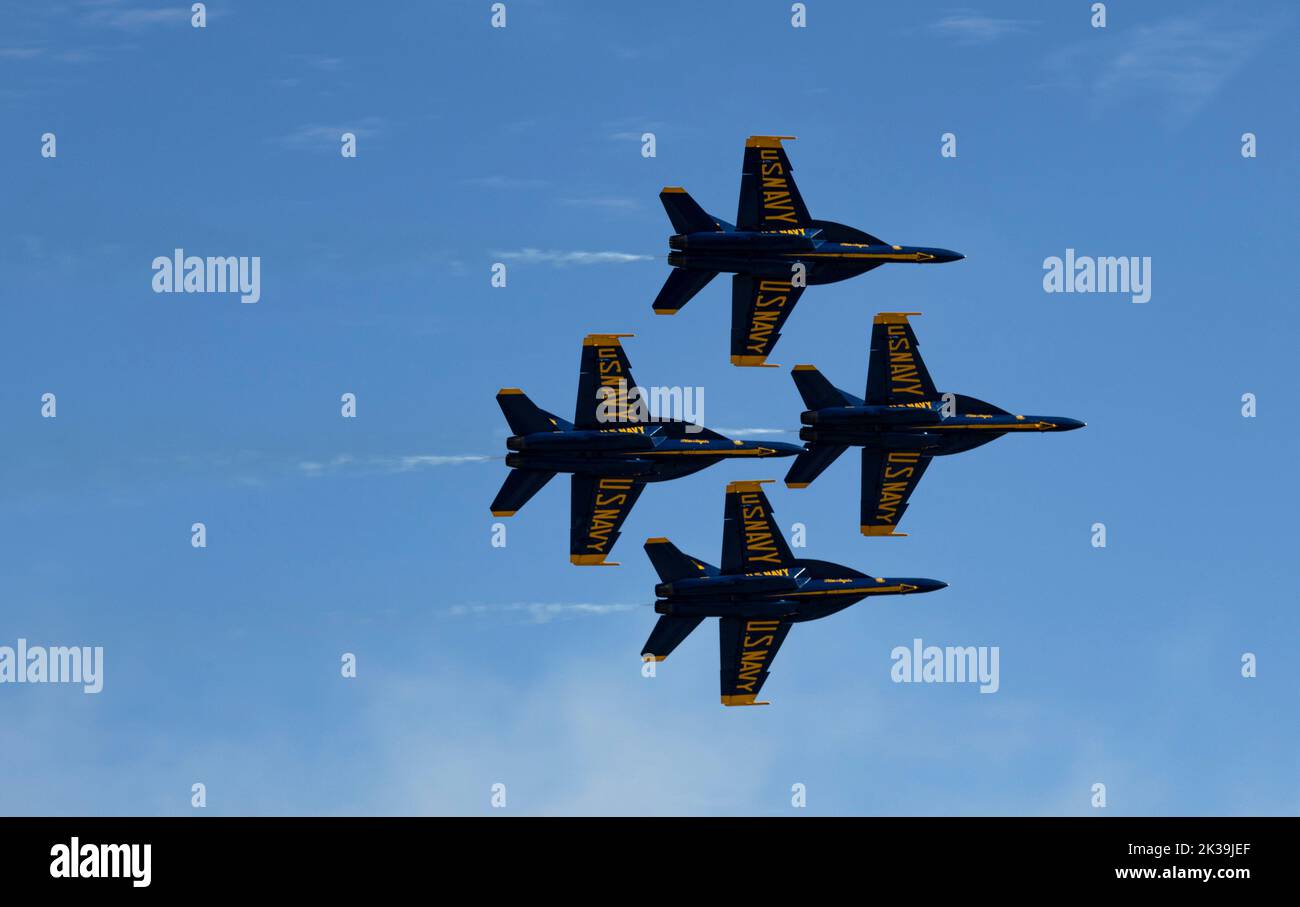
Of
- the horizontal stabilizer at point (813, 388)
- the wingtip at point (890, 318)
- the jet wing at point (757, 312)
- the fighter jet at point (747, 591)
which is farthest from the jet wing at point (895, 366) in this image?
the fighter jet at point (747, 591)

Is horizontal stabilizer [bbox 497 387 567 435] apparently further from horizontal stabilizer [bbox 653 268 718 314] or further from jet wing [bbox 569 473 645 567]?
horizontal stabilizer [bbox 653 268 718 314]

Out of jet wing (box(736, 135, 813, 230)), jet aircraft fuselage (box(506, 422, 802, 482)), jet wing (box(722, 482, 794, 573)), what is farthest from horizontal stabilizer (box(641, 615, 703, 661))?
jet wing (box(736, 135, 813, 230))

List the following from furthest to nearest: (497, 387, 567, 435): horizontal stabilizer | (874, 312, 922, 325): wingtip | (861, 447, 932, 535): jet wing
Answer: (861, 447, 932, 535): jet wing < (874, 312, 922, 325): wingtip < (497, 387, 567, 435): horizontal stabilizer

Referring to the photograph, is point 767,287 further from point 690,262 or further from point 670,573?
point 670,573

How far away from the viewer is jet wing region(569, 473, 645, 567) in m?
123

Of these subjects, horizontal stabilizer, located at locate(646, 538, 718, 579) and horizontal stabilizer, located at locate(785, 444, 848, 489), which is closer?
horizontal stabilizer, located at locate(646, 538, 718, 579)

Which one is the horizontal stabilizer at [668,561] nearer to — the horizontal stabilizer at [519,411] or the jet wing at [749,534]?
the jet wing at [749,534]

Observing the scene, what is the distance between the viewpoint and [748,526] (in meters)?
123

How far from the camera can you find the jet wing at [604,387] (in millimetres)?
121688

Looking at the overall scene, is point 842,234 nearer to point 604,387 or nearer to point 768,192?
point 768,192

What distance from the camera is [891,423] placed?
413ft

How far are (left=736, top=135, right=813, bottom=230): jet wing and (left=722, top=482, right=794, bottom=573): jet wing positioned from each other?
1295 cm
